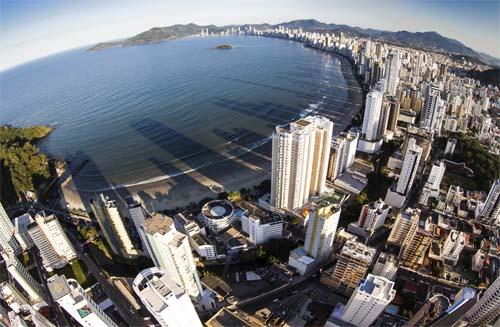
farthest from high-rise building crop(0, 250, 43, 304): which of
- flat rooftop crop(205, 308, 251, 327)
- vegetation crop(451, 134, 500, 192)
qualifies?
vegetation crop(451, 134, 500, 192)

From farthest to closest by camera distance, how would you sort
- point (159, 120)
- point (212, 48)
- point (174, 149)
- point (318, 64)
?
point (212, 48), point (318, 64), point (159, 120), point (174, 149)

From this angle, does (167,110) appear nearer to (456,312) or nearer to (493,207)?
(493,207)

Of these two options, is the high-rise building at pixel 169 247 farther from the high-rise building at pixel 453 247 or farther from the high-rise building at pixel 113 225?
the high-rise building at pixel 453 247

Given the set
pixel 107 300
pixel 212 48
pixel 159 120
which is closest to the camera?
pixel 107 300

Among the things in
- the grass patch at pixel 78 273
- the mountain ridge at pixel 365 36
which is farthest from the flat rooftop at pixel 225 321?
the mountain ridge at pixel 365 36

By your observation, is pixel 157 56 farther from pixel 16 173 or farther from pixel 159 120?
pixel 16 173

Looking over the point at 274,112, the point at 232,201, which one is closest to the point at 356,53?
the point at 274,112

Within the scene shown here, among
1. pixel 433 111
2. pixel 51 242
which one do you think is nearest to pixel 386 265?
pixel 51 242
